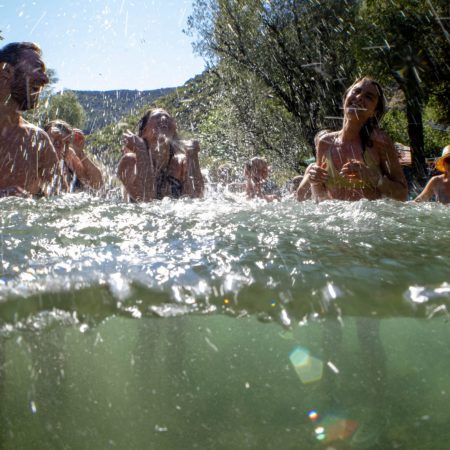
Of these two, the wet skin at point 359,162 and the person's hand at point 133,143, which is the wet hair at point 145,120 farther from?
the wet skin at point 359,162

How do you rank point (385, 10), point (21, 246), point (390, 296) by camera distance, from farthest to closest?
point (385, 10), point (21, 246), point (390, 296)

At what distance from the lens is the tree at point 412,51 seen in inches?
527

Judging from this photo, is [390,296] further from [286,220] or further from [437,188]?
[437,188]

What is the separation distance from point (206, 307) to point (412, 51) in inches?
518

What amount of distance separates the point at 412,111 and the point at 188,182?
34.0 feet

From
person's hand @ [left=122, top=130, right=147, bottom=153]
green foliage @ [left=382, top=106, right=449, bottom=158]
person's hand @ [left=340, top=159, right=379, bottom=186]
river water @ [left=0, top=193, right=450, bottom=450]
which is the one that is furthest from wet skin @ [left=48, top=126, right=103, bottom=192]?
green foliage @ [left=382, top=106, right=449, bottom=158]

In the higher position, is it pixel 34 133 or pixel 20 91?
pixel 20 91

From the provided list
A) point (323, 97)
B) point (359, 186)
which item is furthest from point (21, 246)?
point (323, 97)

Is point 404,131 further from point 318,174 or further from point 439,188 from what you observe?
point 318,174

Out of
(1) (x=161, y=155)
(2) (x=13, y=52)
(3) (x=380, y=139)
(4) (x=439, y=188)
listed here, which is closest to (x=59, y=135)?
(1) (x=161, y=155)

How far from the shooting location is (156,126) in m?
5.54

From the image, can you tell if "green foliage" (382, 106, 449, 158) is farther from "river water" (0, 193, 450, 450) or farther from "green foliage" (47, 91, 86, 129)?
"green foliage" (47, 91, 86, 129)

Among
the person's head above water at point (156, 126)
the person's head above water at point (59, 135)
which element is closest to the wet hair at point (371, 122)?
the person's head above water at point (156, 126)

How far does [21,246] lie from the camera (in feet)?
7.38
